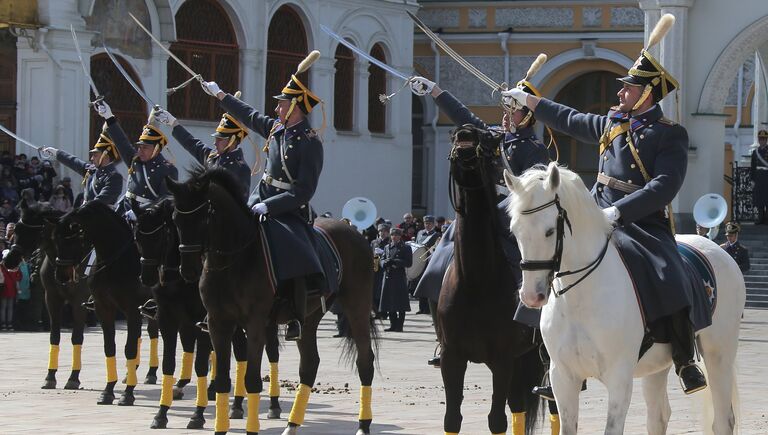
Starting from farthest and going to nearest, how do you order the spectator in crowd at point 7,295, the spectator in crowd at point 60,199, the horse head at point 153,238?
the spectator in crowd at point 60,199, the spectator in crowd at point 7,295, the horse head at point 153,238

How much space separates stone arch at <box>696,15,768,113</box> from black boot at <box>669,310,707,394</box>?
21801mm

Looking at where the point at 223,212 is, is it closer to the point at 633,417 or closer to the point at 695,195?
the point at 633,417

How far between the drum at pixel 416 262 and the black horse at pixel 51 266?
9373 millimetres

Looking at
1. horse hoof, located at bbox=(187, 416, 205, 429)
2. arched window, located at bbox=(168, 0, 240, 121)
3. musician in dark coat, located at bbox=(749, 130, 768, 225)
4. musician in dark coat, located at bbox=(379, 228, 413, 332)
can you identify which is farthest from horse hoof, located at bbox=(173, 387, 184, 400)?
musician in dark coat, located at bbox=(749, 130, 768, 225)

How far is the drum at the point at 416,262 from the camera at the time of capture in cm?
2459

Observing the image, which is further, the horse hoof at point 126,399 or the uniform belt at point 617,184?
the horse hoof at point 126,399

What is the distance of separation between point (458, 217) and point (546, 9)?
3280 cm

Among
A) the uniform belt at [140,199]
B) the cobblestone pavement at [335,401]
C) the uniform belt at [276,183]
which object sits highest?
the uniform belt at [276,183]

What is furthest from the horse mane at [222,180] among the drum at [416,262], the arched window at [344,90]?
the arched window at [344,90]

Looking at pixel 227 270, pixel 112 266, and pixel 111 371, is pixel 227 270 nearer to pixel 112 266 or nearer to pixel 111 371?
pixel 111 371

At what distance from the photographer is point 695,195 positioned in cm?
3061

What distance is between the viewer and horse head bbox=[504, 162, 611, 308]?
801 centimetres

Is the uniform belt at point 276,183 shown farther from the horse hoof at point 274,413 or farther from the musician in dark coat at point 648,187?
the musician in dark coat at point 648,187

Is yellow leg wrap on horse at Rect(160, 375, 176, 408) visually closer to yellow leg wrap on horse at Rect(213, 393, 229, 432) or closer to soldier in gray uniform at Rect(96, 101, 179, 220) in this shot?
yellow leg wrap on horse at Rect(213, 393, 229, 432)
